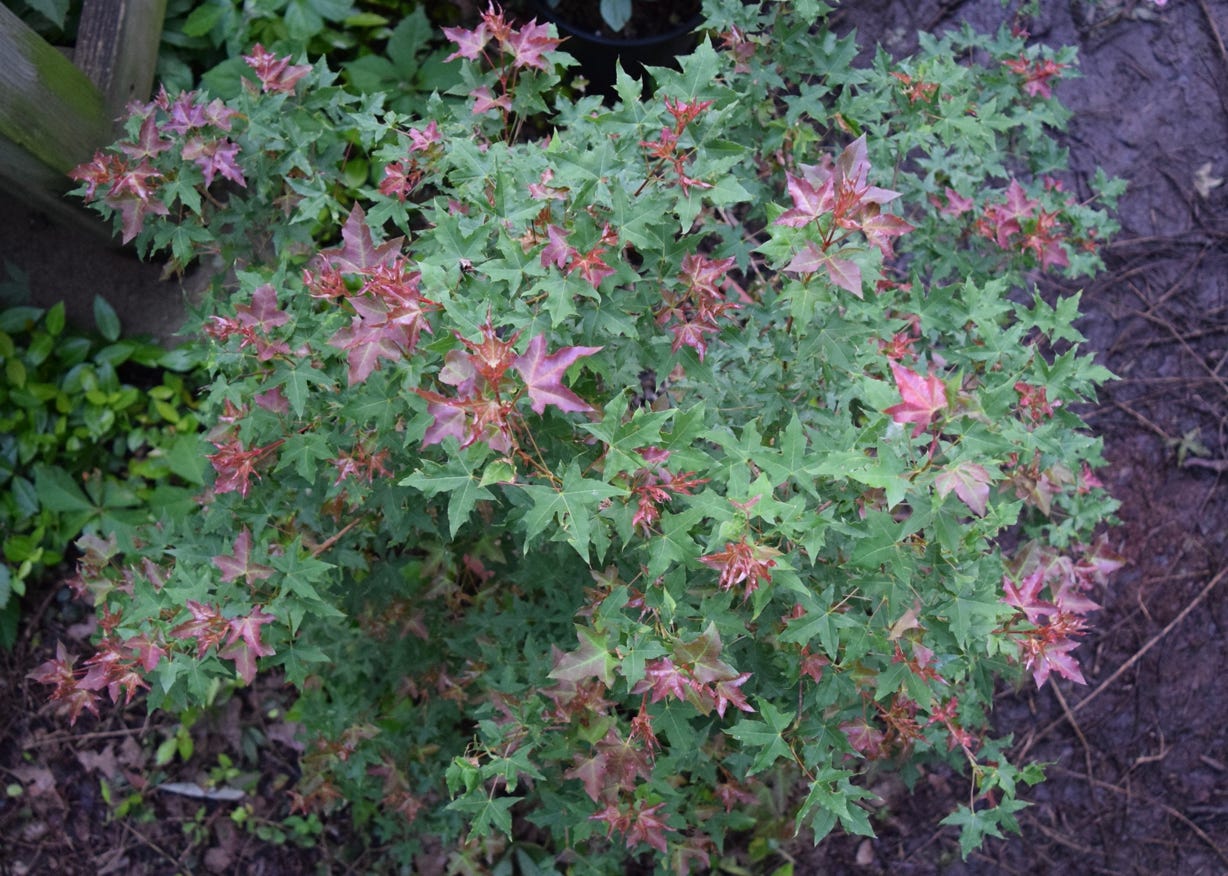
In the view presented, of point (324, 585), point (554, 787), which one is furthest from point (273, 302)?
point (554, 787)

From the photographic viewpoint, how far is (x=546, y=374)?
A: 4.63 feet

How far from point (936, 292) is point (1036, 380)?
26 cm

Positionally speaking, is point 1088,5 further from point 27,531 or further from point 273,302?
point 27,531

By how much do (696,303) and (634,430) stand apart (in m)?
Result: 0.38

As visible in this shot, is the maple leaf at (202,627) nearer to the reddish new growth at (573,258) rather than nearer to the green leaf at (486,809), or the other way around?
the green leaf at (486,809)

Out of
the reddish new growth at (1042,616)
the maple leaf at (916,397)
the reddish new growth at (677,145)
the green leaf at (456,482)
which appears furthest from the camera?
the reddish new growth at (1042,616)

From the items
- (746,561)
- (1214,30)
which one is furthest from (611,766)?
Answer: (1214,30)

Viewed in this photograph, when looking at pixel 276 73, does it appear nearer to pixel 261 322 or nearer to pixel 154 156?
pixel 154 156

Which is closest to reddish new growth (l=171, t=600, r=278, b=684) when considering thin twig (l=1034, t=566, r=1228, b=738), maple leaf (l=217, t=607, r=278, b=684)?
maple leaf (l=217, t=607, r=278, b=684)

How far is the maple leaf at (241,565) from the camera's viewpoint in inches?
68.9

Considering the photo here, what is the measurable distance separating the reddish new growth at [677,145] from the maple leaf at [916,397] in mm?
470

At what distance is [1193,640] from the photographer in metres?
3.32

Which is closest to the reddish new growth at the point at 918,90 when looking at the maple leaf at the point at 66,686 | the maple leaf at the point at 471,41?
the maple leaf at the point at 471,41

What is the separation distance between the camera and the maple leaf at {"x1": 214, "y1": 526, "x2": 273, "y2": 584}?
175cm
